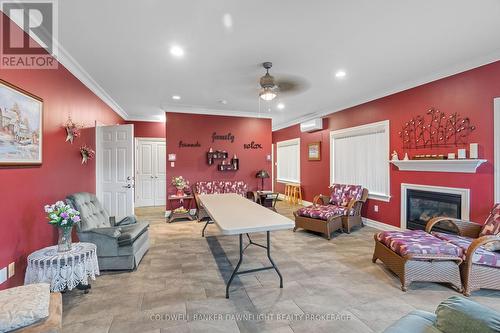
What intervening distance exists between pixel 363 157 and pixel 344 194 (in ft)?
3.09

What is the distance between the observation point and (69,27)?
253 cm

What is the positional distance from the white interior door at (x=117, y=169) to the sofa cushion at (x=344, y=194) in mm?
4097

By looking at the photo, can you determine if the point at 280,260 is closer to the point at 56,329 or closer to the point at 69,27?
the point at 56,329

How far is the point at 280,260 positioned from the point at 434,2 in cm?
324

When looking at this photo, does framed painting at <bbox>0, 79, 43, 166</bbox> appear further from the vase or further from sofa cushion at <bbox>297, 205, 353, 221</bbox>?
sofa cushion at <bbox>297, 205, 353, 221</bbox>

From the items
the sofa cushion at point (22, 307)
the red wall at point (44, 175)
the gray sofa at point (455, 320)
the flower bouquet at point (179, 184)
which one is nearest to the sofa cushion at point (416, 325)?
the gray sofa at point (455, 320)

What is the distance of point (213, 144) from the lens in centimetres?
640

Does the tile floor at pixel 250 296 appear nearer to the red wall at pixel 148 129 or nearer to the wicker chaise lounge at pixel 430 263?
the wicker chaise lounge at pixel 430 263

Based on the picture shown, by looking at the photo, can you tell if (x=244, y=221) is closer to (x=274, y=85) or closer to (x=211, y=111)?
(x=274, y=85)

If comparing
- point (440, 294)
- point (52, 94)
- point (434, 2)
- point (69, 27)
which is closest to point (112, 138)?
point (52, 94)

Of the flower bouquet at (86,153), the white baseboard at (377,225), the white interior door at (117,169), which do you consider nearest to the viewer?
the flower bouquet at (86,153)

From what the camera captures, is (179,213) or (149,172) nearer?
(179,213)

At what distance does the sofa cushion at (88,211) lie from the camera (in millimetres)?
3047

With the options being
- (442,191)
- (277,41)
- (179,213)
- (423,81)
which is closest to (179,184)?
(179,213)
